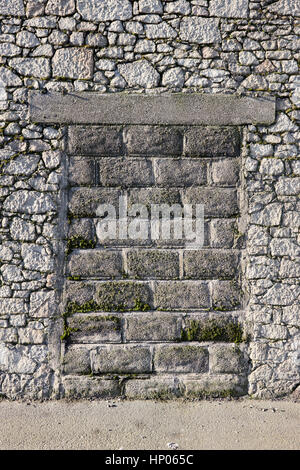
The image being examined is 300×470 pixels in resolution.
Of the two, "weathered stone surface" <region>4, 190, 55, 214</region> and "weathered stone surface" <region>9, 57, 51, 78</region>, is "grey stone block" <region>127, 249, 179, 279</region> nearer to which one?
"weathered stone surface" <region>4, 190, 55, 214</region>

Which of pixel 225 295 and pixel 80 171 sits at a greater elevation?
pixel 80 171

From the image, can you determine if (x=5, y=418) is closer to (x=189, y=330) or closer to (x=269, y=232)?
(x=189, y=330)

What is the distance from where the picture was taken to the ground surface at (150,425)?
317 centimetres

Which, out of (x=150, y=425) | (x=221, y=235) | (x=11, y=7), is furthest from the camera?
(x=221, y=235)

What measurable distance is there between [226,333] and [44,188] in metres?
2.06

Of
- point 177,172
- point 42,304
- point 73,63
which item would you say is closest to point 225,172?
point 177,172

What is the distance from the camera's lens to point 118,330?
3.63 metres

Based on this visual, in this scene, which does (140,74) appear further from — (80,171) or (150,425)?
(150,425)

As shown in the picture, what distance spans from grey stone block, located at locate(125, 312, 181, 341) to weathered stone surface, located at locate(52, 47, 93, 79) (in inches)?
85.9

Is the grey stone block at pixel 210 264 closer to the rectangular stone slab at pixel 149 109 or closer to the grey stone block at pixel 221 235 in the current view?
the grey stone block at pixel 221 235

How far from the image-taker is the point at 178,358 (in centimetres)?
363

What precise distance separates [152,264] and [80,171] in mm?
1045

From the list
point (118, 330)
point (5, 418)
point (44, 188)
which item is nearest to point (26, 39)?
point (44, 188)

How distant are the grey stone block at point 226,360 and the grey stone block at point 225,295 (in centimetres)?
37
